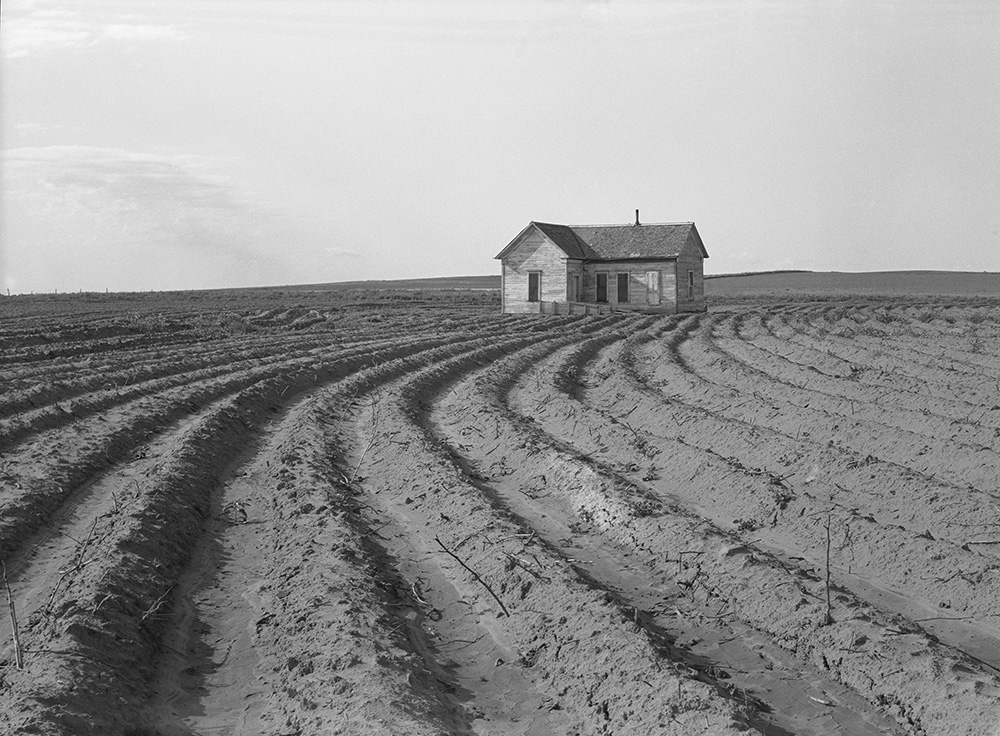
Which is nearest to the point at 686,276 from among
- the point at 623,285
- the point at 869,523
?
the point at 623,285

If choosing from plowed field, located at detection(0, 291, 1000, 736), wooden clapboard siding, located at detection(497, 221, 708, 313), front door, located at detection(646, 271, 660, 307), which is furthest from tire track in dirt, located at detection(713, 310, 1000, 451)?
front door, located at detection(646, 271, 660, 307)

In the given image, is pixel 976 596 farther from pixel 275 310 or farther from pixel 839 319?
pixel 275 310

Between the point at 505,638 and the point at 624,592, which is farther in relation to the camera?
the point at 624,592

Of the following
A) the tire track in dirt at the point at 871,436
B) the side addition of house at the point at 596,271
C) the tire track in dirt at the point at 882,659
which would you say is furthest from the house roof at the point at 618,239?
the tire track in dirt at the point at 882,659

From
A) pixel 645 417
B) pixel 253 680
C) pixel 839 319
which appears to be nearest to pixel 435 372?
pixel 645 417

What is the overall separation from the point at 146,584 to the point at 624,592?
353 centimetres

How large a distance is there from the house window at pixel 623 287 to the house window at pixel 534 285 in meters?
3.42

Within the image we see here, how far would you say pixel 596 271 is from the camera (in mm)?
39625

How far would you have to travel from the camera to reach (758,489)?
30.9 ft

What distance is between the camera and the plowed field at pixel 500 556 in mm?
5406

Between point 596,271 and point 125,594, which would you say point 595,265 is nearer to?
point 596,271

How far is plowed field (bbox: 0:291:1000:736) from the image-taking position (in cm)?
541

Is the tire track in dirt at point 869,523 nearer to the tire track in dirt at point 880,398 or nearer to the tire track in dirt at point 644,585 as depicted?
the tire track in dirt at point 644,585

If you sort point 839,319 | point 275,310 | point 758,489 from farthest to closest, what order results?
1. point 275,310
2. point 839,319
3. point 758,489
